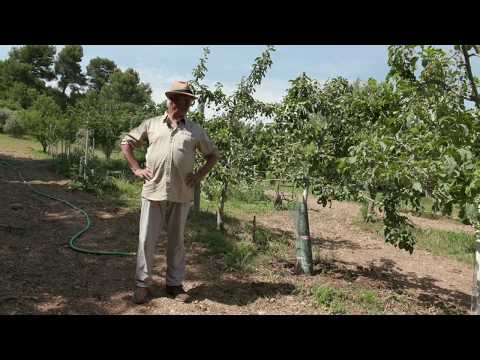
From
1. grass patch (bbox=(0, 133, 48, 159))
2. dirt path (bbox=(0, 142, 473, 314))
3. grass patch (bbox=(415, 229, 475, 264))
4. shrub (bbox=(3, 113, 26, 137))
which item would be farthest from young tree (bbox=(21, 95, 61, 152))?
grass patch (bbox=(415, 229, 475, 264))

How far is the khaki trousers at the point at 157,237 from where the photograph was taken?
132 inches

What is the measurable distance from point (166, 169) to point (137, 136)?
0.43 metres

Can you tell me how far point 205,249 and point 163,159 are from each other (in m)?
2.77

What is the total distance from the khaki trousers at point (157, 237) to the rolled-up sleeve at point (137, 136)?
20.4 inches

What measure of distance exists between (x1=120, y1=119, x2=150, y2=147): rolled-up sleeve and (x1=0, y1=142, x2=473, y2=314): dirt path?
143cm

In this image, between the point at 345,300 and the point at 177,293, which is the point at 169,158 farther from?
the point at 345,300

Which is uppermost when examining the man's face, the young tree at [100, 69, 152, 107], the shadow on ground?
the young tree at [100, 69, 152, 107]

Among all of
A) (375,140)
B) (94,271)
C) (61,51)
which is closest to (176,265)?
(94,271)

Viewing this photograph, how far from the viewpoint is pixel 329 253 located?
6938mm

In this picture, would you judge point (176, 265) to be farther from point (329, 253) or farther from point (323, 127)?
point (329, 253)

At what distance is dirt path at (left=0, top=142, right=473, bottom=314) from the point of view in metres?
3.49

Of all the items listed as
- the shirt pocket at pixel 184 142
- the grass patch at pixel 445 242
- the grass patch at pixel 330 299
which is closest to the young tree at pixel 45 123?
the grass patch at pixel 445 242

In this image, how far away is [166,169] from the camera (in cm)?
327

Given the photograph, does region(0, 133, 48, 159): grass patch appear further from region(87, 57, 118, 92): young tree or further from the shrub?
region(87, 57, 118, 92): young tree
